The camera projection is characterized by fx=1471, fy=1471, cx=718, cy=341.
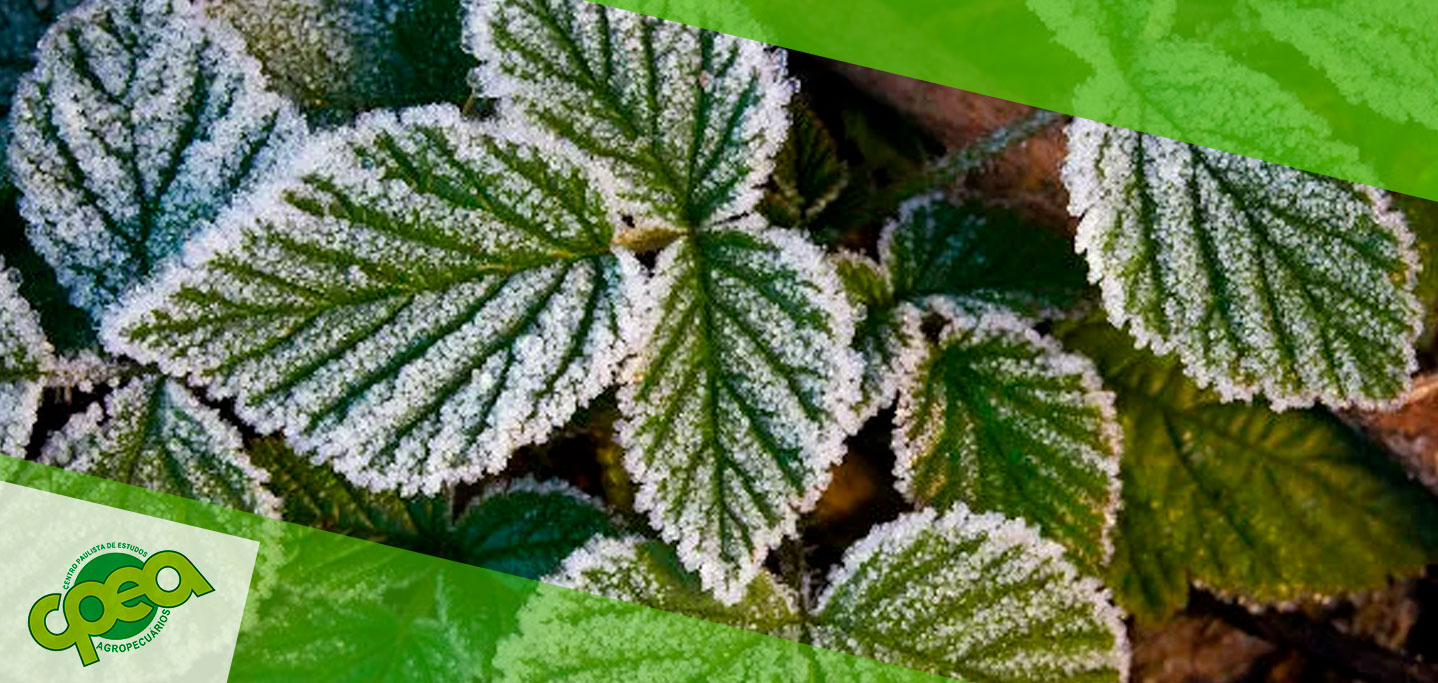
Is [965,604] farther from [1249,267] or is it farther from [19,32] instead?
[19,32]

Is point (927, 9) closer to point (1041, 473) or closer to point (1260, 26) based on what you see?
point (1260, 26)

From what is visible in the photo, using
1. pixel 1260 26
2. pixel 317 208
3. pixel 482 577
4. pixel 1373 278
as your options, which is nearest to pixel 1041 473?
pixel 1373 278

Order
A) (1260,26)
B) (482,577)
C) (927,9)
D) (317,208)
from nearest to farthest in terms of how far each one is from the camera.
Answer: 1. (317,208)
2. (1260,26)
3. (482,577)
4. (927,9)

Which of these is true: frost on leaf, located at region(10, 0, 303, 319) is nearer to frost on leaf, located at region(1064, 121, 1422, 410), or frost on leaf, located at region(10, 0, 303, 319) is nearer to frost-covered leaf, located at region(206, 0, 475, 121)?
frost-covered leaf, located at region(206, 0, 475, 121)

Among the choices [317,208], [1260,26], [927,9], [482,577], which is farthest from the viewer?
[927,9]

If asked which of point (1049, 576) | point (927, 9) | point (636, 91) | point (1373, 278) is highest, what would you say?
point (927, 9)
